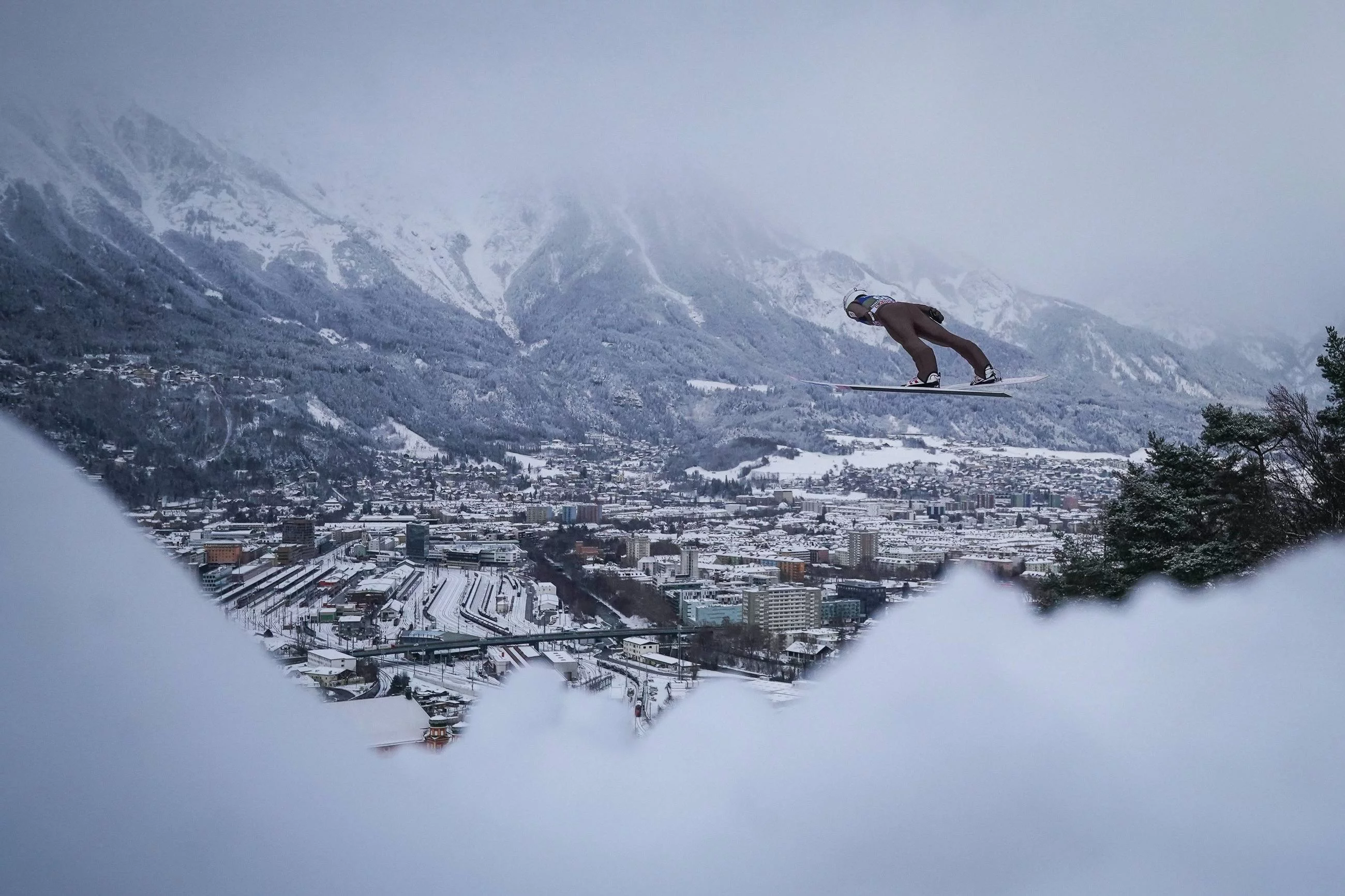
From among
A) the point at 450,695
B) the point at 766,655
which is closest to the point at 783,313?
the point at 766,655

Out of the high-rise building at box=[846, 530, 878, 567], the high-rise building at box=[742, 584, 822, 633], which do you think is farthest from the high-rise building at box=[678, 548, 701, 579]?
the high-rise building at box=[846, 530, 878, 567]

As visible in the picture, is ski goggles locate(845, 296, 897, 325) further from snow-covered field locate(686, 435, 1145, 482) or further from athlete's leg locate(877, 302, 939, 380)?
snow-covered field locate(686, 435, 1145, 482)

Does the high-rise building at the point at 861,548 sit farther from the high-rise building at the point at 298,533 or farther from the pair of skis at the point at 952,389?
the pair of skis at the point at 952,389

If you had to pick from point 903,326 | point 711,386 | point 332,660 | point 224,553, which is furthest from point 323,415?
point 903,326

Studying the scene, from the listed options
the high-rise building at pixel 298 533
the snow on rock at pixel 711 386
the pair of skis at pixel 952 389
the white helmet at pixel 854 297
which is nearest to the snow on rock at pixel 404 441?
the high-rise building at pixel 298 533

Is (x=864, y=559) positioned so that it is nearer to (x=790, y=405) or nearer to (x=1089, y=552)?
(x=1089, y=552)

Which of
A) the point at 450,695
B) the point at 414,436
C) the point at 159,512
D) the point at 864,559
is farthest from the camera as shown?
the point at 414,436

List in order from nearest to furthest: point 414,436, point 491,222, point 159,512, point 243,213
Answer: point 159,512 → point 414,436 → point 243,213 → point 491,222
